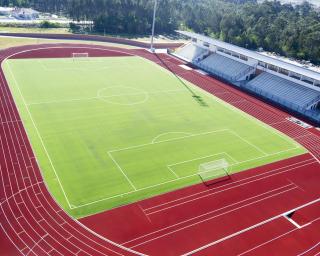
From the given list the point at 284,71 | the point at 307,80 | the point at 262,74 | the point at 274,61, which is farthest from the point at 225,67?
the point at 307,80

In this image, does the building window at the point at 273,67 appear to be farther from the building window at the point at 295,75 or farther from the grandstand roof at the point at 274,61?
the building window at the point at 295,75

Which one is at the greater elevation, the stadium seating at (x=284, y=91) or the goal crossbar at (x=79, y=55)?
the goal crossbar at (x=79, y=55)

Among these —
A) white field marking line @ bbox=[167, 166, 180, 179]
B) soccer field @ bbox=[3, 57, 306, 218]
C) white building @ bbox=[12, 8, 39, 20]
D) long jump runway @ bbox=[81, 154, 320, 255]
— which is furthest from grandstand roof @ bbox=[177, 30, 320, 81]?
white building @ bbox=[12, 8, 39, 20]

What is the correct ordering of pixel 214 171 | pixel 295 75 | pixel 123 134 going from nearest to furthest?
pixel 214 171 < pixel 123 134 < pixel 295 75

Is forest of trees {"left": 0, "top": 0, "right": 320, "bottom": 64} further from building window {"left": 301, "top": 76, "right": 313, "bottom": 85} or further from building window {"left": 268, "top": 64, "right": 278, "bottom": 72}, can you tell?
building window {"left": 301, "top": 76, "right": 313, "bottom": 85}

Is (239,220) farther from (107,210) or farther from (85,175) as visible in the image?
(85,175)

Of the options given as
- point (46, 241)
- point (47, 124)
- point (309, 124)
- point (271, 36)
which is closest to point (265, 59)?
point (309, 124)

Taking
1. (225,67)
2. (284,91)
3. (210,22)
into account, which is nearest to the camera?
(284,91)

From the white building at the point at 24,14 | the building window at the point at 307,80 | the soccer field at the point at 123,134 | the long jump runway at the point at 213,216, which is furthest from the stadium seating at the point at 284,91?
the white building at the point at 24,14

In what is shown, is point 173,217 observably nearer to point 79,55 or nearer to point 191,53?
point 79,55
